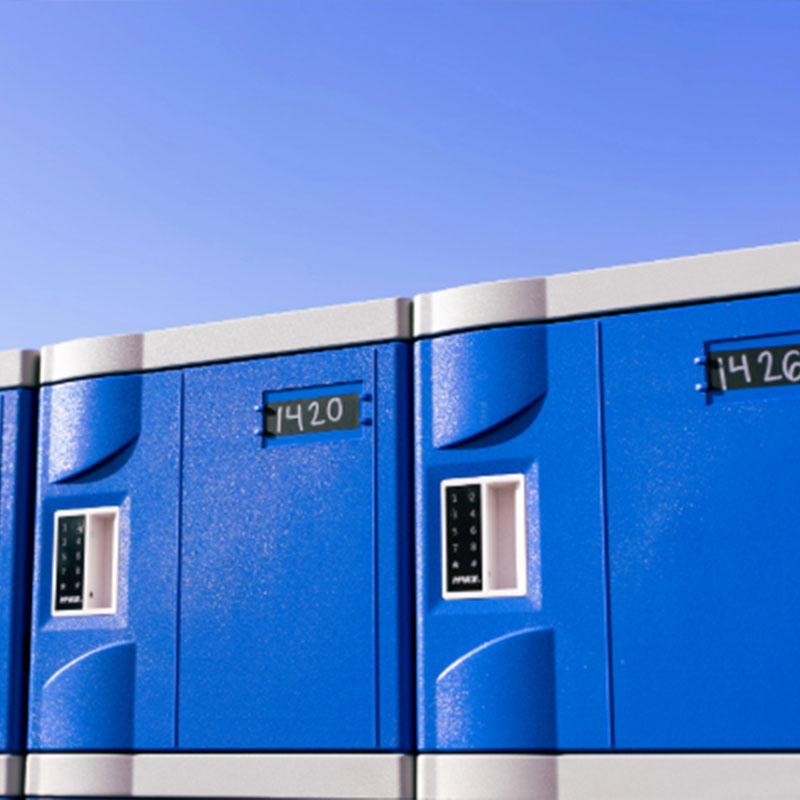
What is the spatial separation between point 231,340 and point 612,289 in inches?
33.5

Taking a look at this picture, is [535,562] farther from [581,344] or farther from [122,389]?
[122,389]

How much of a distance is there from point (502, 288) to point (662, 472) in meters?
0.49

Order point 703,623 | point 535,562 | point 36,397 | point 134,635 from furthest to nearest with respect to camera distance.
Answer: point 36,397
point 134,635
point 535,562
point 703,623

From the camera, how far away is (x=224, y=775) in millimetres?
2834

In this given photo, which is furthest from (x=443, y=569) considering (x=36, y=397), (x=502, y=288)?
(x=36, y=397)

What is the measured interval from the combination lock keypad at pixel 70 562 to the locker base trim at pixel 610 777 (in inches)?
34.9

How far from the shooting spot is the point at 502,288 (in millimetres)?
2738

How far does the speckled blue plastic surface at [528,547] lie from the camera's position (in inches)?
101

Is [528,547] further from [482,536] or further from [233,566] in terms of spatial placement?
[233,566]

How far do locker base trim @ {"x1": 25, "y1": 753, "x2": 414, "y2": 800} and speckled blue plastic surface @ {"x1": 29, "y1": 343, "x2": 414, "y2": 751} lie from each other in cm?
3

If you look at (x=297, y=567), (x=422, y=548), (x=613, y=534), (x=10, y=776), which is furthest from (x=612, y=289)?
(x=10, y=776)

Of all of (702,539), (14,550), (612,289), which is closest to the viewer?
(702,539)

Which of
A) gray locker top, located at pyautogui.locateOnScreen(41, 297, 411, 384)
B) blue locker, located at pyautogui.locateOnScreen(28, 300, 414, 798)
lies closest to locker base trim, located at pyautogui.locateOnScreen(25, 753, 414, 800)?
blue locker, located at pyautogui.locateOnScreen(28, 300, 414, 798)

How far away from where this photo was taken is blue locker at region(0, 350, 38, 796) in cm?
307
